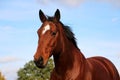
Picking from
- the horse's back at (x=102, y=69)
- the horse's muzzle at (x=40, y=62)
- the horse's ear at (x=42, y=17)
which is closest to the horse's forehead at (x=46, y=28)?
the horse's ear at (x=42, y=17)

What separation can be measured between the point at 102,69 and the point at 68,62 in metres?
2.20

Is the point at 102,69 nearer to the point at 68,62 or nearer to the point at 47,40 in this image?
the point at 68,62

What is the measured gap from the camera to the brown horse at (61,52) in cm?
938

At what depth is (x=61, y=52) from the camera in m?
10.1

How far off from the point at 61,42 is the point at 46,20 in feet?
2.33

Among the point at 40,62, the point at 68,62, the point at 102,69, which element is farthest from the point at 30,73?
the point at 40,62

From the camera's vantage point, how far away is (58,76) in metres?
10.3

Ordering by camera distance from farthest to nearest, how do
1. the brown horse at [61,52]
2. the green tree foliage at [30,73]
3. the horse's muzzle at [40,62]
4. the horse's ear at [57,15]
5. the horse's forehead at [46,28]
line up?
the green tree foliage at [30,73], the horse's ear at [57,15], the horse's forehead at [46,28], the brown horse at [61,52], the horse's muzzle at [40,62]

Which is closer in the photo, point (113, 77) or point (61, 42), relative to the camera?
point (61, 42)

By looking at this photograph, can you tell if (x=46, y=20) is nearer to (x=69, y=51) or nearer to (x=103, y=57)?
(x=69, y=51)

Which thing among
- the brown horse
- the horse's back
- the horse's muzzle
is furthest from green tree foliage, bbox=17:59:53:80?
the horse's muzzle

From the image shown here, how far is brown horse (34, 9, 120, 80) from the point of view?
9.38 meters

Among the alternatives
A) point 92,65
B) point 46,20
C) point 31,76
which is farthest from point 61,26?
point 31,76

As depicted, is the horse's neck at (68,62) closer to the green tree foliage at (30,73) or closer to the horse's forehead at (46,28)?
the horse's forehead at (46,28)
